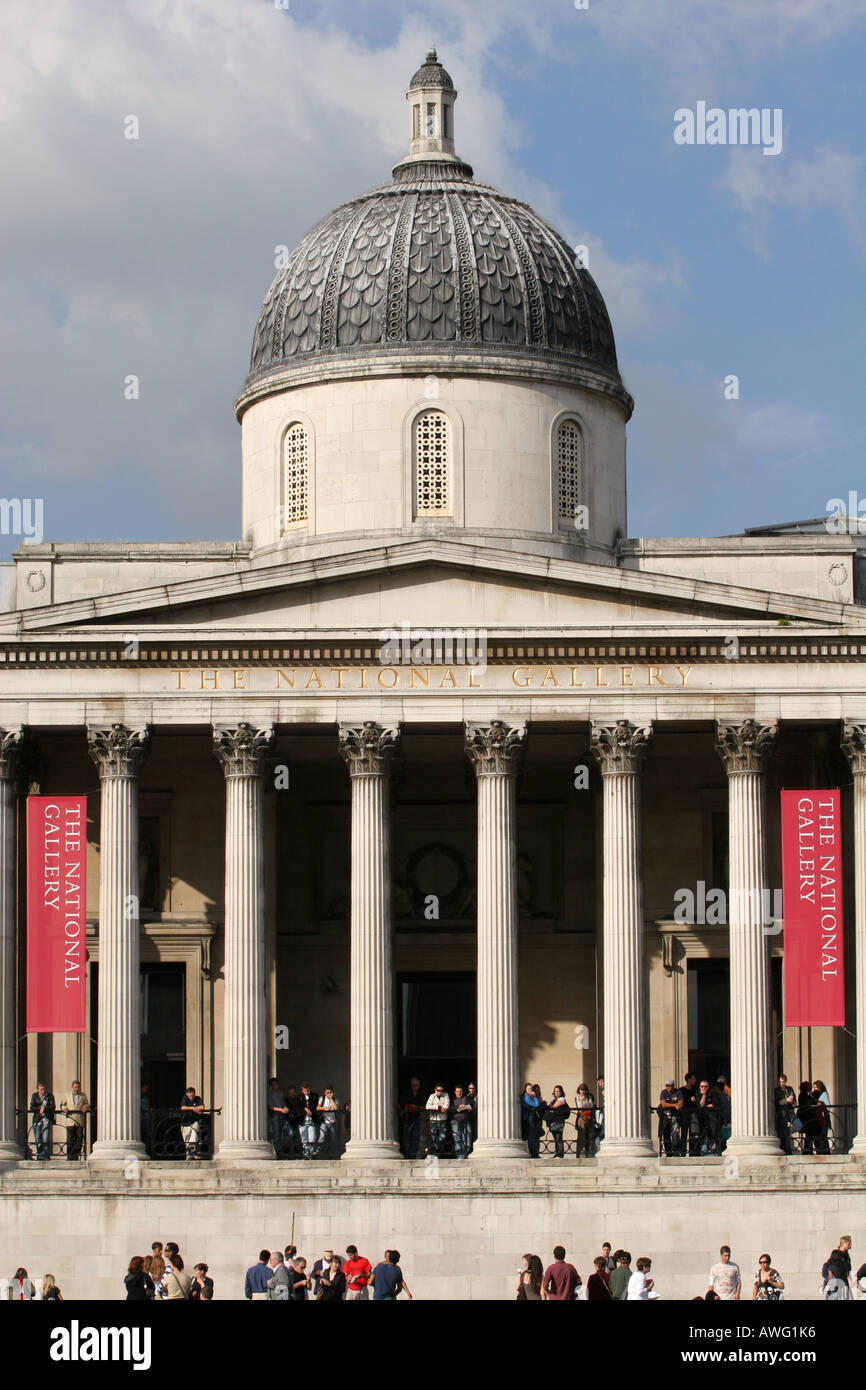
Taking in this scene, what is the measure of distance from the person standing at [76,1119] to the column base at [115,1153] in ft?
3.97

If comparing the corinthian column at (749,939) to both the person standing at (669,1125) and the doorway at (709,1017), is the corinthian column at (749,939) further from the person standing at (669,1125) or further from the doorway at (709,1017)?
the doorway at (709,1017)

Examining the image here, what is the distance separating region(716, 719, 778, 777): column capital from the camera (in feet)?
178

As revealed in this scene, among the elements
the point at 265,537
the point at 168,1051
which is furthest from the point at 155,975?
the point at 265,537

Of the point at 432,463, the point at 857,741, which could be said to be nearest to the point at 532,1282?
the point at 857,741

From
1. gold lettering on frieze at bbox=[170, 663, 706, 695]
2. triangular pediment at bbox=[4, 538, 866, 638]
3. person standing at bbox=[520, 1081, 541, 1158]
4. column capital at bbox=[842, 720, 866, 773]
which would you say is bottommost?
person standing at bbox=[520, 1081, 541, 1158]

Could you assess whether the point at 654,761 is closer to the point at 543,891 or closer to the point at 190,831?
the point at 543,891

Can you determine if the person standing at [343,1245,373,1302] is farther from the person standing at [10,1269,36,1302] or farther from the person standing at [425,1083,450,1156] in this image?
the person standing at [425,1083,450,1156]

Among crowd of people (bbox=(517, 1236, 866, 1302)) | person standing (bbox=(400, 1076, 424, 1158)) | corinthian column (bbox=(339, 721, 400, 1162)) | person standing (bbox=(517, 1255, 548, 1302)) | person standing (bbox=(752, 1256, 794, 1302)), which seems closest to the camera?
crowd of people (bbox=(517, 1236, 866, 1302))

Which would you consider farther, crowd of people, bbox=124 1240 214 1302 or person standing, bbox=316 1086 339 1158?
person standing, bbox=316 1086 339 1158

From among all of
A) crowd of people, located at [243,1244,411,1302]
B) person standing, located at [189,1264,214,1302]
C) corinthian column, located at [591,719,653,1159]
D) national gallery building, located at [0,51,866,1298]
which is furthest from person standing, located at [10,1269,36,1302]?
corinthian column, located at [591,719,653,1159]

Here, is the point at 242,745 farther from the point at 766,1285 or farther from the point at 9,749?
the point at 766,1285

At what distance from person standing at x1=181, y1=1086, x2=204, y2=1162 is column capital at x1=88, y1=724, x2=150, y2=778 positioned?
6.43 metres

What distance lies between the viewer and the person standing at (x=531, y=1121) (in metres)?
54.3

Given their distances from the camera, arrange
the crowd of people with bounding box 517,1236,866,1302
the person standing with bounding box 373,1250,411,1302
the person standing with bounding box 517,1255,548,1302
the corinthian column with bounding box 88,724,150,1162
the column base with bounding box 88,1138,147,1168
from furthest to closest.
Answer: the corinthian column with bounding box 88,724,150,1162, the column base with bounding box 88,1138,147,1168, the person standing with bounding box 373,1250,411,1302, the person standing with bounding box 517,1255,548,1302, the crowd of people with bounding box 517,1236,866,1302
